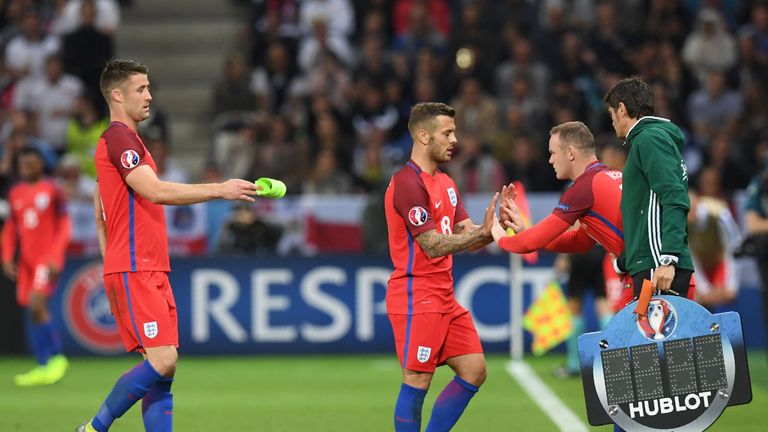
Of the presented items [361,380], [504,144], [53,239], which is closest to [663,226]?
[361,380]

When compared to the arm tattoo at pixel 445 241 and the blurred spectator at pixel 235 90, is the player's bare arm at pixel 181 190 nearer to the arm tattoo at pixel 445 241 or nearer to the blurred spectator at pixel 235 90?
the arm tattoo at pixel 445 241

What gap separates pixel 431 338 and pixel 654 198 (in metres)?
1.52

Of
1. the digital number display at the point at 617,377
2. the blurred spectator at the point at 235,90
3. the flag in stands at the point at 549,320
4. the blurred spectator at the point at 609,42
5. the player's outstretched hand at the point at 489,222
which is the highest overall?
the blurred spectator at the point at 609,42

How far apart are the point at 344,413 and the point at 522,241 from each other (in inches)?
135

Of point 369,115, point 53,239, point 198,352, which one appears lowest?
point 198,352

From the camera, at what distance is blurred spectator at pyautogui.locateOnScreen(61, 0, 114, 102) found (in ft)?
61.1

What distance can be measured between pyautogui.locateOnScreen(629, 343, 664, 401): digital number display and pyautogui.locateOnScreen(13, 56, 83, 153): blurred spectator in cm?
1247

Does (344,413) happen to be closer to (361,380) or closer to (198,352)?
(361,380)

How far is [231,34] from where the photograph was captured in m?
21.1

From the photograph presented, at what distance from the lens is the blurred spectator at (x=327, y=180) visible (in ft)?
52.7

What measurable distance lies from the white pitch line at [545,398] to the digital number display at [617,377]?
2.30m

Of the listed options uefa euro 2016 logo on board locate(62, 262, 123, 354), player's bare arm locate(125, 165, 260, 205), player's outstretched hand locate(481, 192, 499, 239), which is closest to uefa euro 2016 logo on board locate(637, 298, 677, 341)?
player's outstretched hand locate(481, 192, 499, 239)

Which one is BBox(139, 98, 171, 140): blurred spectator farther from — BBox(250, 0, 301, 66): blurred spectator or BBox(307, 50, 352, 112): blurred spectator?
BBox(307, 50, 352, 112): blurred spectator

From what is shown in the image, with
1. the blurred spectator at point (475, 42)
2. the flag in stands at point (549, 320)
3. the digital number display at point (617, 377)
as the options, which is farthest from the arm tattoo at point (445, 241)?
the blurred spectator at point (475, 42)
